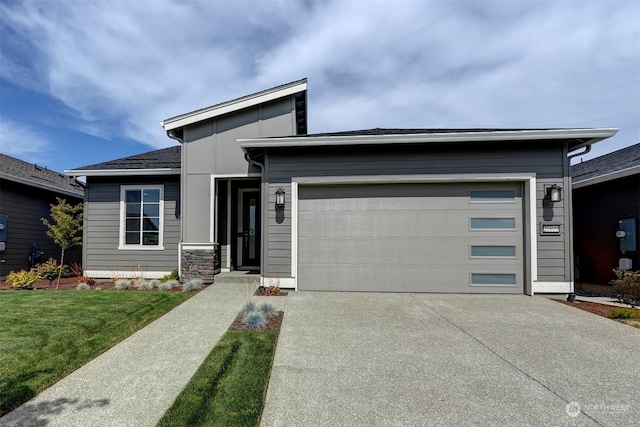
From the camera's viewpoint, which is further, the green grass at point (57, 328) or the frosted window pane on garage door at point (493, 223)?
the frosted window pane on garage door at point (493, 223)

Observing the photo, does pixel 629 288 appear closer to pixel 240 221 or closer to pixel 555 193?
pixel 555 193

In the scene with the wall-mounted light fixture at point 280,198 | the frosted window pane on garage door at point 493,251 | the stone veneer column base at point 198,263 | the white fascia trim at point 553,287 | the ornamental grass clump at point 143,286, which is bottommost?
the ornamental grass clump at point 143,286

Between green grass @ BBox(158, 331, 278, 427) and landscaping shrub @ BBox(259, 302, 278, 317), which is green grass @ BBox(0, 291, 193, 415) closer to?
green grass @ BBox(158, 331, 278, 427)

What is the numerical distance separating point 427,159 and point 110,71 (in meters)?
9.73

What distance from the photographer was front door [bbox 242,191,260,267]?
9.04m

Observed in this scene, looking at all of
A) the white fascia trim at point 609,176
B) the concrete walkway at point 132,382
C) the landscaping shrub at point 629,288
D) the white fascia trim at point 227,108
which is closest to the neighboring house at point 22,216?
the white fascia trim at point 227,108

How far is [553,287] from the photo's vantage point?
252 inches

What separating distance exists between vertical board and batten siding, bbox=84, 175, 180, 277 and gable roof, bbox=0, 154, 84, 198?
0.80 metres

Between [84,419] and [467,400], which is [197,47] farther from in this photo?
[467,400]

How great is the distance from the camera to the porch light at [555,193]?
6.32 m

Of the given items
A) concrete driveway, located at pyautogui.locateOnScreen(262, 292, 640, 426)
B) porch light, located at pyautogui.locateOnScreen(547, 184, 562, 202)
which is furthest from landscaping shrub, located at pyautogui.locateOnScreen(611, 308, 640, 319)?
porch light, located at pyautogui.locateOnScreen(547, 184, 562, 202)

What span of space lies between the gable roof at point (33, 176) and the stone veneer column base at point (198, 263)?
4.24m

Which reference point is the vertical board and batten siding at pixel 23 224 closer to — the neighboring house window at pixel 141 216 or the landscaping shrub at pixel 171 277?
the neighboring house window at pixel 141 216

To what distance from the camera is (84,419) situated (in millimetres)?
2260
